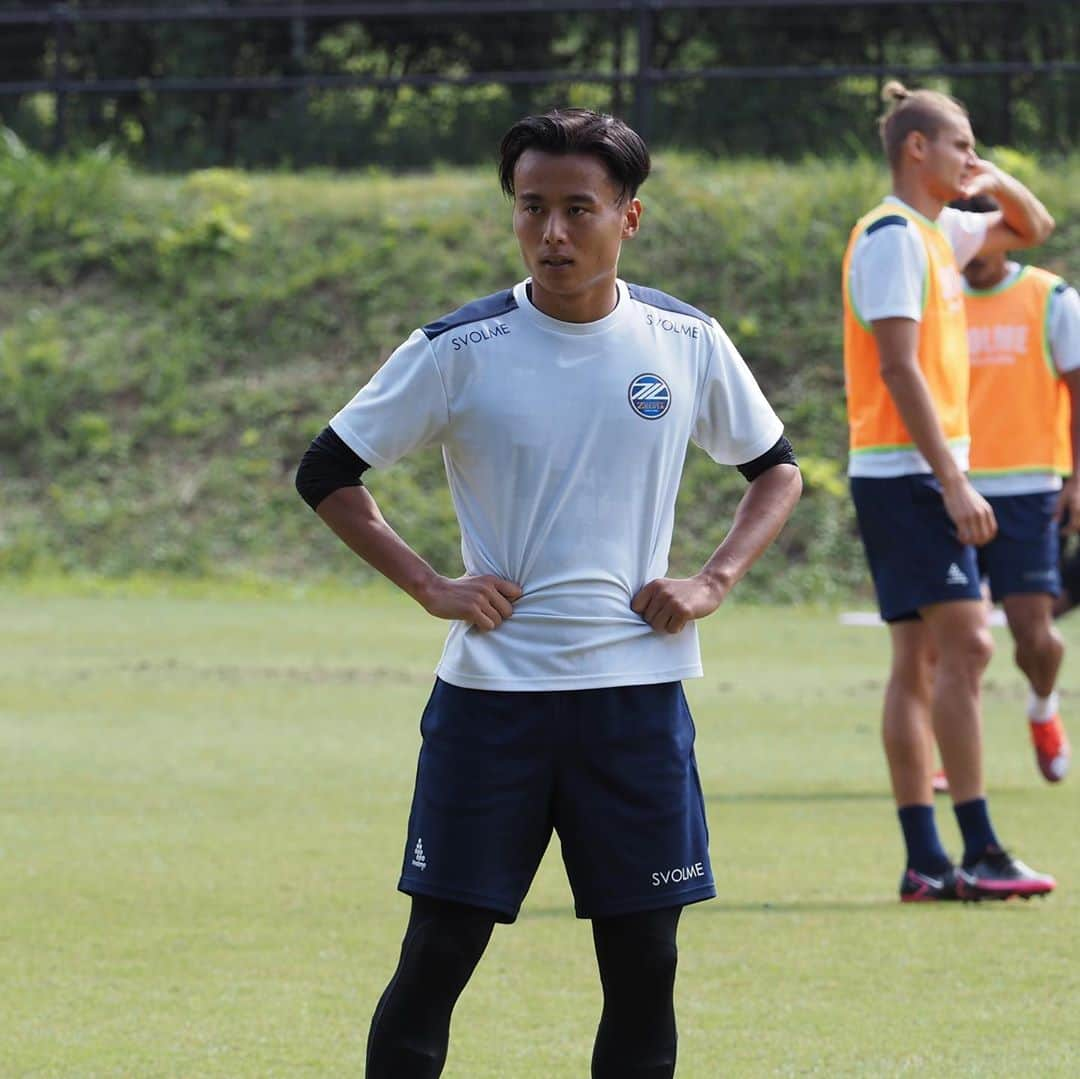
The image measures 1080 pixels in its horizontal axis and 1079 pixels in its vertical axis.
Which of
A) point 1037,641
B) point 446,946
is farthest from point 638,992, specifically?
point 1037,641

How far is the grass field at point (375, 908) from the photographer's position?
15.8 feet

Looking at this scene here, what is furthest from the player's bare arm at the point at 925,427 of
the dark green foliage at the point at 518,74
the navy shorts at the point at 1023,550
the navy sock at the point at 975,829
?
the dark green foliage at the point at 518,74

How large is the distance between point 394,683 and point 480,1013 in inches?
263

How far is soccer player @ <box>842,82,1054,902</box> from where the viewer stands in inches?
251

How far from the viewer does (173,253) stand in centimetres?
2122

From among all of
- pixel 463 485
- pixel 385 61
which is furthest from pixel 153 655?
pixel 385 61

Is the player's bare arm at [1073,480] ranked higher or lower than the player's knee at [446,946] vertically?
higher

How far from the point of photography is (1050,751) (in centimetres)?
855

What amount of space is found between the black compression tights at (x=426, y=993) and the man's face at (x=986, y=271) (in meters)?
5.62

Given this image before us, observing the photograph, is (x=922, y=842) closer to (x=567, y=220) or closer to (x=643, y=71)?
(x=567, y=220)

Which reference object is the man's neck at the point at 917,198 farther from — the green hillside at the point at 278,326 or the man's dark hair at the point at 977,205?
the green hillside at the point at 278,326

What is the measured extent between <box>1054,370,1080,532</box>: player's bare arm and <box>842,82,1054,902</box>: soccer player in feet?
6.50

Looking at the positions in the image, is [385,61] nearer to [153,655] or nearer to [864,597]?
[864,597]

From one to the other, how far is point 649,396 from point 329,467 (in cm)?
57
